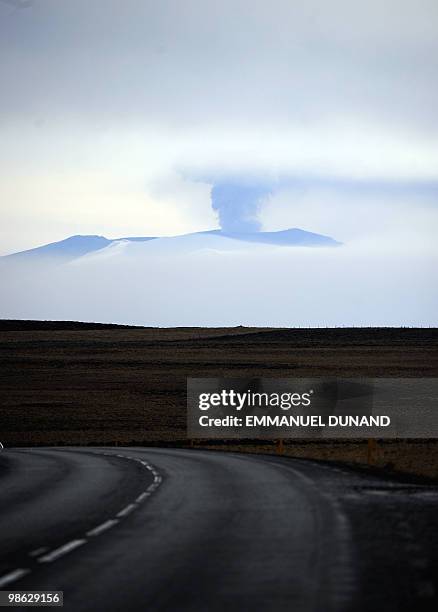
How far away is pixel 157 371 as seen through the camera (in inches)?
4562

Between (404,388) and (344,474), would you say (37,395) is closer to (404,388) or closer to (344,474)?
(404,388)

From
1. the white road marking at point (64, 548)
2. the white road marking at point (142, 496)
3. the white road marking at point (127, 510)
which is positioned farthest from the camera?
the white road marking at point (142, 496)

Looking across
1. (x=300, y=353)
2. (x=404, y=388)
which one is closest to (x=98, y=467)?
(x=404, y=388)

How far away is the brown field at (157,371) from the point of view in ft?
209

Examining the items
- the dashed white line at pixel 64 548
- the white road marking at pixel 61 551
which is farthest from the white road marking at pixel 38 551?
the white road marking at pixel 61 551

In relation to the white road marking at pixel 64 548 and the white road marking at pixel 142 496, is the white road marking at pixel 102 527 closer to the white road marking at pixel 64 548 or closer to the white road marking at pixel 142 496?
the white road marking at pixel 64 548

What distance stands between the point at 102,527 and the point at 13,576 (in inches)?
192

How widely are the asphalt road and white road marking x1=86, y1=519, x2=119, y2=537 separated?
0.05ft

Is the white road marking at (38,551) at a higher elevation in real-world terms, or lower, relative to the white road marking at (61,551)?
lower

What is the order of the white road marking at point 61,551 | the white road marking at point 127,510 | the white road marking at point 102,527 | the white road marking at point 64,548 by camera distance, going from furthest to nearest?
1. the white road marking at point 127,510
2. the white road marking at point 102,527
3. the white road marking at point 61,551
4. the white road marking at point 64,548

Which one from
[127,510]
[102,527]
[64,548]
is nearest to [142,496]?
[127,510]

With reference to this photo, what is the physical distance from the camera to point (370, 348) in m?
152

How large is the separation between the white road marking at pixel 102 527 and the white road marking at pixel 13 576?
341cm

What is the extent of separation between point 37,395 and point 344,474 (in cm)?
6868
